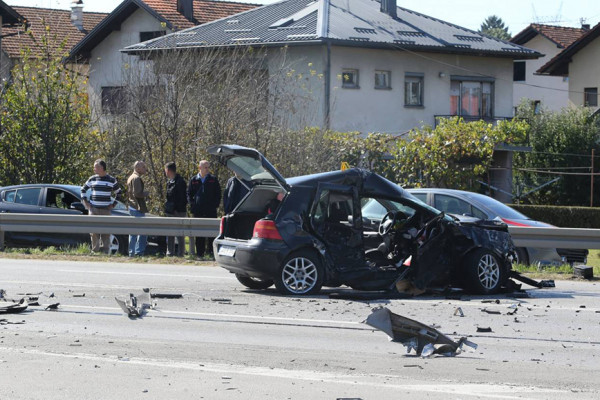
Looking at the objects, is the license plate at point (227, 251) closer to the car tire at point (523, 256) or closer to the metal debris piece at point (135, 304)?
the metal debris piece at point (135, 304)

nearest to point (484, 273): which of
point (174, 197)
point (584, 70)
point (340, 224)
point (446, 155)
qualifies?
point (340, 224)

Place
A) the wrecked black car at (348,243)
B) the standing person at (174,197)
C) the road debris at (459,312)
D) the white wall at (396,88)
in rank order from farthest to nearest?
the white wall at (396,88), the standing person at (174,197), the wrecked black car at (348,243), the road debris at (459,312)

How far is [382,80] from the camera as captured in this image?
43344mm

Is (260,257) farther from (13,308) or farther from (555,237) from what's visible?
(555,237)

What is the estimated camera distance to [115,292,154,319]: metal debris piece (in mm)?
10906

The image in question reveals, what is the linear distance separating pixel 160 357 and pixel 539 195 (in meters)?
38.6

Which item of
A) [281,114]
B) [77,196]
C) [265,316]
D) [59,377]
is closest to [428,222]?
[265,316]

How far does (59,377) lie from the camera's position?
301 inches

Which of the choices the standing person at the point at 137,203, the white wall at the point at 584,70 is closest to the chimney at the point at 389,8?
the white wall at the point at 584,70

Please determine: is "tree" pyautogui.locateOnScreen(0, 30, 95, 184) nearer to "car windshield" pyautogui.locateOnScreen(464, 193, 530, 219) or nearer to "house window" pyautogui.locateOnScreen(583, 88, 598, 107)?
"car windshield" pyautogui.locateOnScreen(464, 193, 530, 219)

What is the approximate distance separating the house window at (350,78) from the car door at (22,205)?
22.1 m

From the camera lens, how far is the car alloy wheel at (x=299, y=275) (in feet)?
41.2

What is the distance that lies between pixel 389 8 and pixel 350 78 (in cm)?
538

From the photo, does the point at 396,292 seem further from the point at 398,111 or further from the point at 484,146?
the point at 398,111
